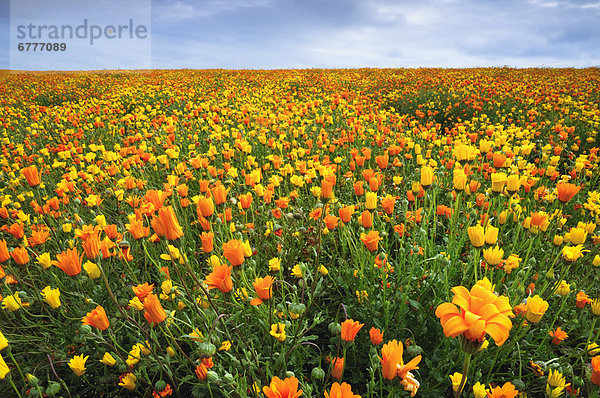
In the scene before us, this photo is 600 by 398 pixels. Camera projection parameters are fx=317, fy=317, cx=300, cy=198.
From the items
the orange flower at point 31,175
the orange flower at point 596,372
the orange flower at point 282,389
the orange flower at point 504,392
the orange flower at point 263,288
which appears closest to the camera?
the orange flower at point 282,389

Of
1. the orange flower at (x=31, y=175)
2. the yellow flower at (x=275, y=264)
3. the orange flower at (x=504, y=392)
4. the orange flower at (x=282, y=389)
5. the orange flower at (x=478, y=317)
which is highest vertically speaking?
the orange flower at (x=31, y=175)

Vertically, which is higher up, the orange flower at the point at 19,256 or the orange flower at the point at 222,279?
the orange flower at the point at 222,279

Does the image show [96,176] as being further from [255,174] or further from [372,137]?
[372,137]

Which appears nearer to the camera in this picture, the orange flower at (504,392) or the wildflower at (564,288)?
the orange flower at (504,392)

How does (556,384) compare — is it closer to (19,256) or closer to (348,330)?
(348,330)

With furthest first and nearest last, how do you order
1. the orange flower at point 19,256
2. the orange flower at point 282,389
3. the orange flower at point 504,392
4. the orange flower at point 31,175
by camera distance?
the orange flower at point 31,175, the orange flower at point 19,256, the orange flower at point 504,392, the orange flower at point 282,389

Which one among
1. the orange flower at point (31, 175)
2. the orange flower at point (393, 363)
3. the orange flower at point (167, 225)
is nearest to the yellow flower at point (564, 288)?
the orange flower at point (393, 363)

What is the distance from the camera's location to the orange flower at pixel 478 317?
0.70 m

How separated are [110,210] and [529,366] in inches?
151

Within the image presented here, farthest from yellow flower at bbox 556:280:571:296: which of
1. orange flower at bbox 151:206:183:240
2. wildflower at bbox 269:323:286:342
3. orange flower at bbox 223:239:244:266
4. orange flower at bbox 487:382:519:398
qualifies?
orange flower at bbox 151:206:183:240

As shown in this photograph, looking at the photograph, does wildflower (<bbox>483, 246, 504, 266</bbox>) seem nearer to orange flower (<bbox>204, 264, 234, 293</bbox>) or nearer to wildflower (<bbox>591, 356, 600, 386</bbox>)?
wildflower (<bbox>591, 356, 600, 386</bbox>)

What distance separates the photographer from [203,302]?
170 cm

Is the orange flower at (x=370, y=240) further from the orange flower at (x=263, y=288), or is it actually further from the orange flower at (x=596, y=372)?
the orange flower at (x=596, y=372)

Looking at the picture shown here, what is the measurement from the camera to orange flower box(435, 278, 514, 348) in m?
0.70
